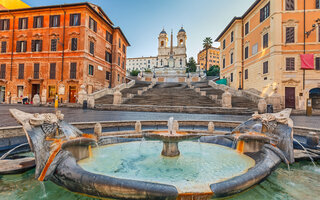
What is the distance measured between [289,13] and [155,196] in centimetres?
2668

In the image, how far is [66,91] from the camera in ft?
82.4

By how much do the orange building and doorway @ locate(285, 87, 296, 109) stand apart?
2736 cm

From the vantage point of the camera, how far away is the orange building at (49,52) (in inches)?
993

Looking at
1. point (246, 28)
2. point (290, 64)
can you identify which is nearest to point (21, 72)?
point (246, 28)

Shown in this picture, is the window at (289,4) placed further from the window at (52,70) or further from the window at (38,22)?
the window at (38,22)

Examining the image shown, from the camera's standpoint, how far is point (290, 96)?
19797mm

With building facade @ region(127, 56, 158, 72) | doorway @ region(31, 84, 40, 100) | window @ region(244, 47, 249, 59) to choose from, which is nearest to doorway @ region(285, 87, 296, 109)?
window @ region(244, 47, 249, 59)

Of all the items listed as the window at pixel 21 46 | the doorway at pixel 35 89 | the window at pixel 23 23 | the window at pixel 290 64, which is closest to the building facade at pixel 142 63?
the window at pixel 23 23

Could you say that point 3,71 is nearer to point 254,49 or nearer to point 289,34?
point 254,49

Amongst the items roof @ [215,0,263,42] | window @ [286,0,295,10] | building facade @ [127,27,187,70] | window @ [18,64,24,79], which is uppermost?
building facade @ [127,27,187,70]

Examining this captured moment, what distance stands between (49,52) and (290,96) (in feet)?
114

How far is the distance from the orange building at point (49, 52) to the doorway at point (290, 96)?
27.4 m

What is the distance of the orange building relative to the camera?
82.8 feet

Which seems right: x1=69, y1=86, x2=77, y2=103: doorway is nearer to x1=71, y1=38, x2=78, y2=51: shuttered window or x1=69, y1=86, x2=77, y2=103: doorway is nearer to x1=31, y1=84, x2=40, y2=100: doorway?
x1=71, y1=38, x2=78, y2=51: shuttered window
